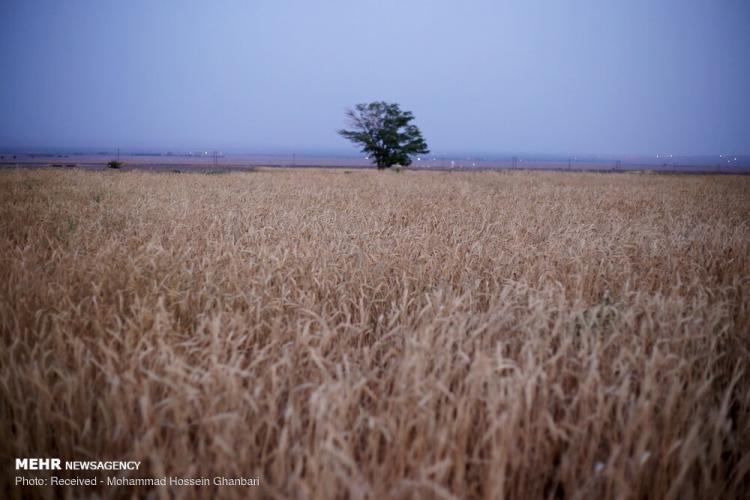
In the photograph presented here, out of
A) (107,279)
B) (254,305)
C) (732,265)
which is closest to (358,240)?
(254,305)

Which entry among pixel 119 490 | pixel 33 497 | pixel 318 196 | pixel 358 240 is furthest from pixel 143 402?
pixel 318 196

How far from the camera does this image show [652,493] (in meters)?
1.81

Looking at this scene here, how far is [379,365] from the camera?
284 centimetres

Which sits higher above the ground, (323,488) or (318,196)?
(318,196)

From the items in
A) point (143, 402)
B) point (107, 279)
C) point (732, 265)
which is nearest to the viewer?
point (143, 402)

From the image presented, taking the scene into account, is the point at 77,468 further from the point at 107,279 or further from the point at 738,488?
the point at 738,488

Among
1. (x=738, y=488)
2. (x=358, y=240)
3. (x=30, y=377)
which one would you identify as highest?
(x=358, y=240)

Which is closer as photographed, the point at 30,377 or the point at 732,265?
the point at 30,377

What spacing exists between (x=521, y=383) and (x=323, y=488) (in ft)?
3.52

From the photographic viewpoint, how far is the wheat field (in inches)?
70.1

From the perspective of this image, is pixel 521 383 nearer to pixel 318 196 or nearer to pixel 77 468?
pixel 77 468

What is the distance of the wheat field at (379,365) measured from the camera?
5.84ft

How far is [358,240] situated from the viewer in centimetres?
557

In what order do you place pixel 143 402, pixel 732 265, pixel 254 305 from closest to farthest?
pixel 143 402 < pixel 254 305 < pixel 732 265
